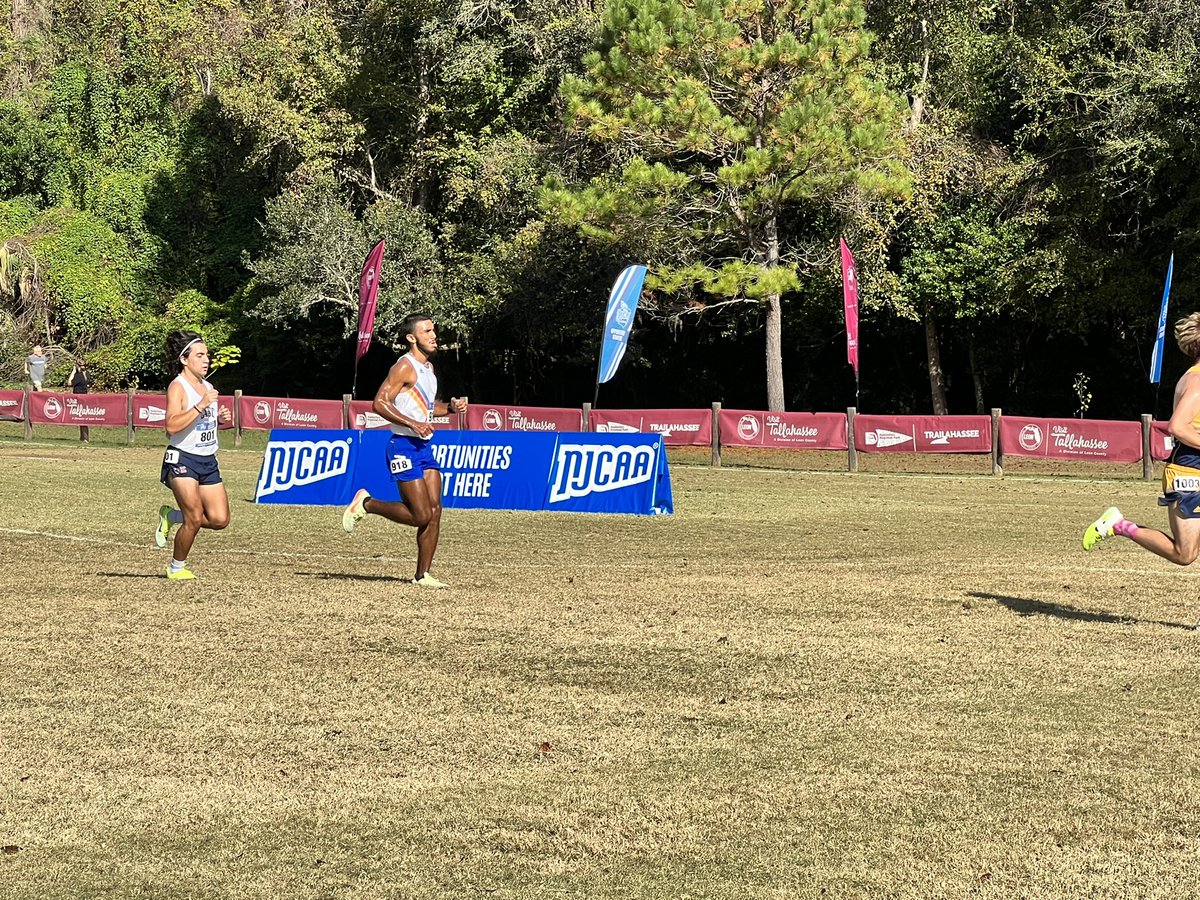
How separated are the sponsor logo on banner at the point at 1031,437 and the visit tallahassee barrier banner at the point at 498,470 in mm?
10046

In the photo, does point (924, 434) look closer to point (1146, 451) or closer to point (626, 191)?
point (1146, 451)

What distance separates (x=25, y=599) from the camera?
11.4 m

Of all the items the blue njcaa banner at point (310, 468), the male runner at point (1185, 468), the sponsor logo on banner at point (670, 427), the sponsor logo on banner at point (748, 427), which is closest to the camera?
the male runner at point (1185, 468)

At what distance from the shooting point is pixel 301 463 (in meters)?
22.2

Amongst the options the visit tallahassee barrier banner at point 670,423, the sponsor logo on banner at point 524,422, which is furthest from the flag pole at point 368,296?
the visit tallahassee barrier banner at point 670,423

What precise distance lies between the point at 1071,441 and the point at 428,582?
60.7ft

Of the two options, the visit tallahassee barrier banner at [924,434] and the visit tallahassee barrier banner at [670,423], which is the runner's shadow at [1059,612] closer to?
the visit tallahassee barrier banner at [924,434]

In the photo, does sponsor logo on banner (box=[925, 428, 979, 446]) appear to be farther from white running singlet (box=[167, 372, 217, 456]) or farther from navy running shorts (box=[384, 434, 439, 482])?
white running singlet (box=[167, 372, 217, 456])

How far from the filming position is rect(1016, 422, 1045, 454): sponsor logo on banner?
28281mm

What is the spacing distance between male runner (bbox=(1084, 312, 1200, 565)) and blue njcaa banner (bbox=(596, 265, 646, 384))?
15.7 m

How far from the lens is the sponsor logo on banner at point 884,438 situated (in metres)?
30.0

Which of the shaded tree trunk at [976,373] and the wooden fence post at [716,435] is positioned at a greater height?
the shaded tree trunk at [976,373]

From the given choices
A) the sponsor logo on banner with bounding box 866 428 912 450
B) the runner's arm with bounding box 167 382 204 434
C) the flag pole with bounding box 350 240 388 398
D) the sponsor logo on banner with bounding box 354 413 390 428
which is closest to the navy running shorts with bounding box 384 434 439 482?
the runner's arm with bounding box 167 382 204 434

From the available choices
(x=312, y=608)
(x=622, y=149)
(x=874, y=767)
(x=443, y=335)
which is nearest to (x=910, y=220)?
(x=622, y=149)
